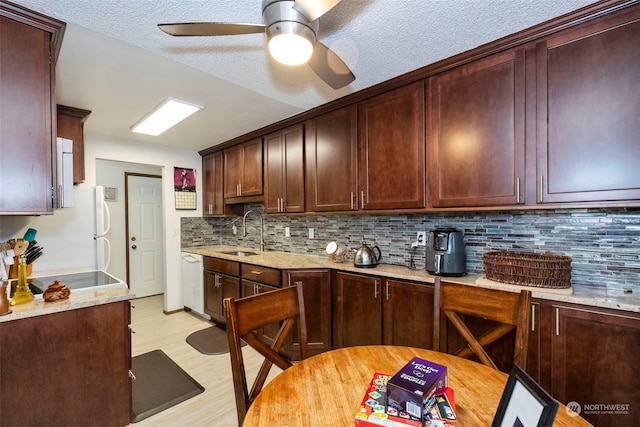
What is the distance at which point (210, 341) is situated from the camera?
3.13 m

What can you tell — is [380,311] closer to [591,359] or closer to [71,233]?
[591,359]

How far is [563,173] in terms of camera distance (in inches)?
64.8

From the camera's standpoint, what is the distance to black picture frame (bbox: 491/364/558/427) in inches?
20.2

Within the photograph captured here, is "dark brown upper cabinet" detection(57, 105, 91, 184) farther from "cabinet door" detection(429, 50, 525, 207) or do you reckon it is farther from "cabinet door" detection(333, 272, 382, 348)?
"cabinet door" detection(429, 50, 525, 207)

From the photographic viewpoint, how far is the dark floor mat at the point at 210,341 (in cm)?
294

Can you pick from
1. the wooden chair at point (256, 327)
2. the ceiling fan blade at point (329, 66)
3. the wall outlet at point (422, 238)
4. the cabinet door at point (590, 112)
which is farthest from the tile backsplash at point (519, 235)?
the wooden chair at point (256, 327)

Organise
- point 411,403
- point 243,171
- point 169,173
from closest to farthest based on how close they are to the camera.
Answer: point 411,403, point 243,171, point 169,173

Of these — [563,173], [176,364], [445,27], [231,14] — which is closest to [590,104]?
[563,173]

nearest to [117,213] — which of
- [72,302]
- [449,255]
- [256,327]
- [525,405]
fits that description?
[72,302]

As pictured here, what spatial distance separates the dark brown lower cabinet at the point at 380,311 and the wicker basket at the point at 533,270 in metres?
0.43

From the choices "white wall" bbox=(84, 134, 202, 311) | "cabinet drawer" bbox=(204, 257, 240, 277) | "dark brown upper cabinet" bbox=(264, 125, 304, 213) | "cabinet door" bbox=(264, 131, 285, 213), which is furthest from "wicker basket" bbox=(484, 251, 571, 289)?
"white wall" bbox=(84, 134, 202, 311)

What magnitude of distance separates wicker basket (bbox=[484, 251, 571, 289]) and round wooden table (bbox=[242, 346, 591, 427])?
0.86 meters

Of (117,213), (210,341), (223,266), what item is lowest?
(210,341)

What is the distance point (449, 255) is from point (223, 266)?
2.42 m
